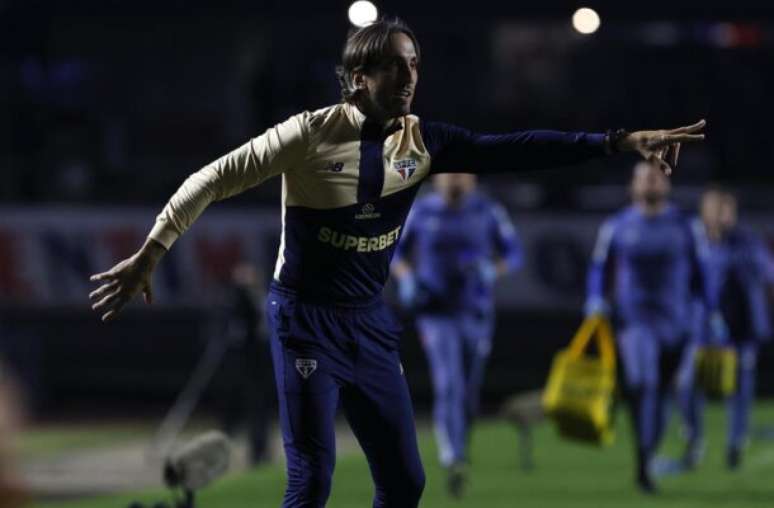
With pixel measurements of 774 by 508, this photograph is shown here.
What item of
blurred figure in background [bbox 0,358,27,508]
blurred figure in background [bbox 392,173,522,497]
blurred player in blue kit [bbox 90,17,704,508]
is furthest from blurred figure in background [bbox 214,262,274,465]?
blurred figure in background [bbox 0,358,27,508]

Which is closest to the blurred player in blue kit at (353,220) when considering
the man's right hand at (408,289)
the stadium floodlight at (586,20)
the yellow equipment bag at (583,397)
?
the yellow equipment bag at (583,397)

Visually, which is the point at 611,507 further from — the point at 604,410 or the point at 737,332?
the point at 737,332

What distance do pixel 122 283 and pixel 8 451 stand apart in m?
3.14

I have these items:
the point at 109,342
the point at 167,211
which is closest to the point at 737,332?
the point at 167,211

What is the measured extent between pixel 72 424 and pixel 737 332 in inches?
348

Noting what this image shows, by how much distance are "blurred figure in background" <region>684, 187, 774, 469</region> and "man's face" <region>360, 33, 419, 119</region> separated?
868 centimetres

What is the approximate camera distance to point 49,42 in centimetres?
2591

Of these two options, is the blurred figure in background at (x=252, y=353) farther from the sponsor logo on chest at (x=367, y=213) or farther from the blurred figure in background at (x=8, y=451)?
the blurred figure in background at (x=8, y=451)

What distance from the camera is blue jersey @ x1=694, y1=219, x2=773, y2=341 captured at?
14.1 meters

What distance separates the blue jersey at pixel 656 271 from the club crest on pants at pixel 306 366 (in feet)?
21.4

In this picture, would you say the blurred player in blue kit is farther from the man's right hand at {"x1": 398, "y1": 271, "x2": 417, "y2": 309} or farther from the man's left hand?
the man's right hand at {"x1": 398, "y1": 271, "x2": 417, "y2": 309}

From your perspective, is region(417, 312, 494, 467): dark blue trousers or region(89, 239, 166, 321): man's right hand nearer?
region(89, 239, 166, 321): man's right hand

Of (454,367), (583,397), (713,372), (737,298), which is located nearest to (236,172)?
(583,397)

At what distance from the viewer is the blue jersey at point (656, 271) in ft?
38.2
